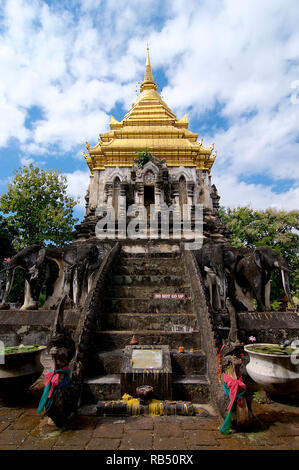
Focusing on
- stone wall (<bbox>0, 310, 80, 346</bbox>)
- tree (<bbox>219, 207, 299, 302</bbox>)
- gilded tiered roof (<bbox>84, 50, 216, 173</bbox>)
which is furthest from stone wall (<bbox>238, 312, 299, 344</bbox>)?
tree (<bbox>219, 207, 299, 302</bbox>)

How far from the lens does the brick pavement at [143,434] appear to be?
3201 millimetres

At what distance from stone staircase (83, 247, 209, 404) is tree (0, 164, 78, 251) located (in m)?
14.8

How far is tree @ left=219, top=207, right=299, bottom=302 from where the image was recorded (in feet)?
82.9

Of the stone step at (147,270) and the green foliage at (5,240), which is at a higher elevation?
the green foliage at (5,240)

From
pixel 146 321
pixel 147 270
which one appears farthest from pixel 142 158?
pixel 146 321

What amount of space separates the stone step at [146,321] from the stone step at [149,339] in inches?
15.5

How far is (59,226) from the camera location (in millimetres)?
22516

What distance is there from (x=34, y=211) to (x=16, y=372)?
1954 cm

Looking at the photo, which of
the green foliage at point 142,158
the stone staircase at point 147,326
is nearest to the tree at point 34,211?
the green foliage at point 142,158

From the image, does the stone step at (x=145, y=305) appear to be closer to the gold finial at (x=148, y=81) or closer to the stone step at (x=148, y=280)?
the stone step at (x=148, y=280)

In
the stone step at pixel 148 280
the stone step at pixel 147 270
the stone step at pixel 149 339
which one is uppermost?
the stone step at pixel 147 270

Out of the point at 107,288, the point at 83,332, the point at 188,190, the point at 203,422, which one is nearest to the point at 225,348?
the point at 203,422

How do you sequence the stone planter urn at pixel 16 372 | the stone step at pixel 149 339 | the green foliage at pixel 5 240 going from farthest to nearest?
the green foliage at pixel 5 240 < the stone step at pixel 149 339 < the stone planter urn at pixel 16 372

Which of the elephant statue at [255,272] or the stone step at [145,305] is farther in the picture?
the elephant statue at [255,272]
